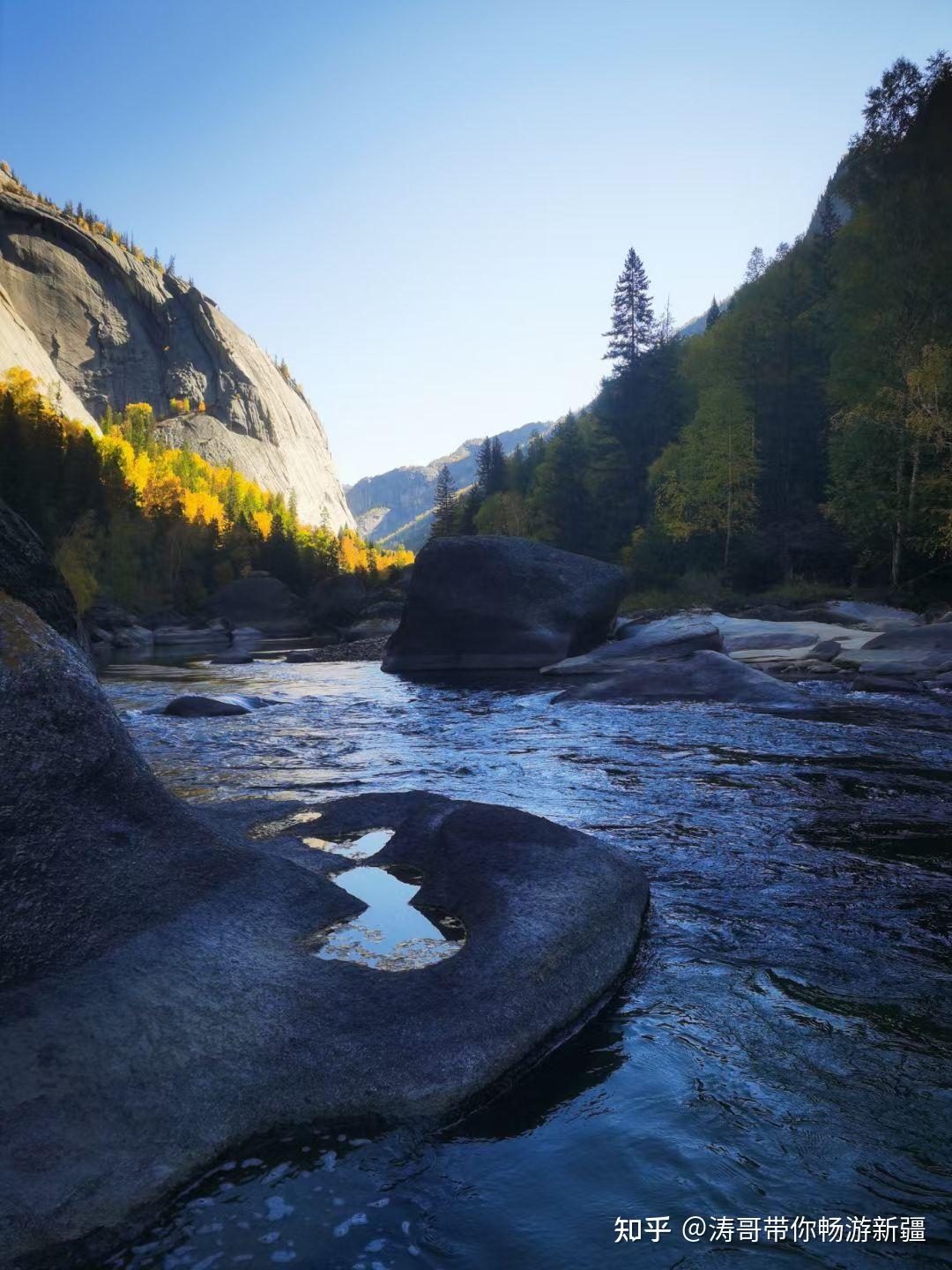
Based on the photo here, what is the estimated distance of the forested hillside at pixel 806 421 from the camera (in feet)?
76.9

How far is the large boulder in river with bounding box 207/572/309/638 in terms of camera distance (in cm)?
6719

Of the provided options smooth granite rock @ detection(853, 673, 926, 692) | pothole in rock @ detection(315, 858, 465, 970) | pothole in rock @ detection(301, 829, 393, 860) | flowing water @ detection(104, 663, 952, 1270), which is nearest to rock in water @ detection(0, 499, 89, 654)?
pothole in rock @ detection(301, 829, 393, 860)

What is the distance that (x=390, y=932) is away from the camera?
4.10 m

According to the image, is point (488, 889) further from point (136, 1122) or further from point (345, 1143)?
point (136, 1122)

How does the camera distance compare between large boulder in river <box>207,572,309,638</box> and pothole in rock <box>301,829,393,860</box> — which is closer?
pothole in rock <box>301,829,393,860</box>

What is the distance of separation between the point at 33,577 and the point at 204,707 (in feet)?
32.2

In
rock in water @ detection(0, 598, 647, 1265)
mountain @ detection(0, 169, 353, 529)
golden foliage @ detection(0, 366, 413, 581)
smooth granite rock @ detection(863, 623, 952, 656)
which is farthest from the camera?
mountain @ detection(0, 169, 353, 529)

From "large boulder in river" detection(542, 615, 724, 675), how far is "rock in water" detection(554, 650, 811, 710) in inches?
34.4

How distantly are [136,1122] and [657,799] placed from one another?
5.60 m

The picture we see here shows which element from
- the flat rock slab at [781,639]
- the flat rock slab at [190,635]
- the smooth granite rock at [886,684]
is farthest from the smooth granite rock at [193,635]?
the smooth granite rock at [886,684]

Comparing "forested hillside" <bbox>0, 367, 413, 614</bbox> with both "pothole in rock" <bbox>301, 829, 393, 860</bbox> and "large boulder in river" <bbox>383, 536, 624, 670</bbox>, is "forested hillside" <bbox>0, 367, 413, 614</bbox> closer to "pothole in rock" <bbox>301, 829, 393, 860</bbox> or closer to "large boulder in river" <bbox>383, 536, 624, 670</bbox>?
"large boulder in river" <bbox>383, 536, 624, 670</bbox>

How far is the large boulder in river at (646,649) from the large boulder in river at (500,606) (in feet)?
5.92

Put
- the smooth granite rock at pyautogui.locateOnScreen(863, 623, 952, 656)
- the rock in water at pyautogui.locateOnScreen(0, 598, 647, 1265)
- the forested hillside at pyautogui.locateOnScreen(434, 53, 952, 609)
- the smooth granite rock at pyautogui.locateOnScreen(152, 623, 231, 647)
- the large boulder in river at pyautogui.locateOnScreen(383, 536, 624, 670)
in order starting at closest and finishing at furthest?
the rock in water at pyautogui.locateOnScreen(0, 598, 647, 1265) < the smooth granite rock at pyautogui.locateOnScreen(863, 623, 952, 656) < the large boulder in river at pyautogui.locateOnScreen(383, 536, 624, 670) < the forested hillside at pyautogui.locateOnScreen(434, 53, 952, 609) < the smooth granite rock at pyautogui.locateOnScreen(152, 623, 231, 647)

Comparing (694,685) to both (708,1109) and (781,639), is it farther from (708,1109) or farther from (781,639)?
(708,1109)
